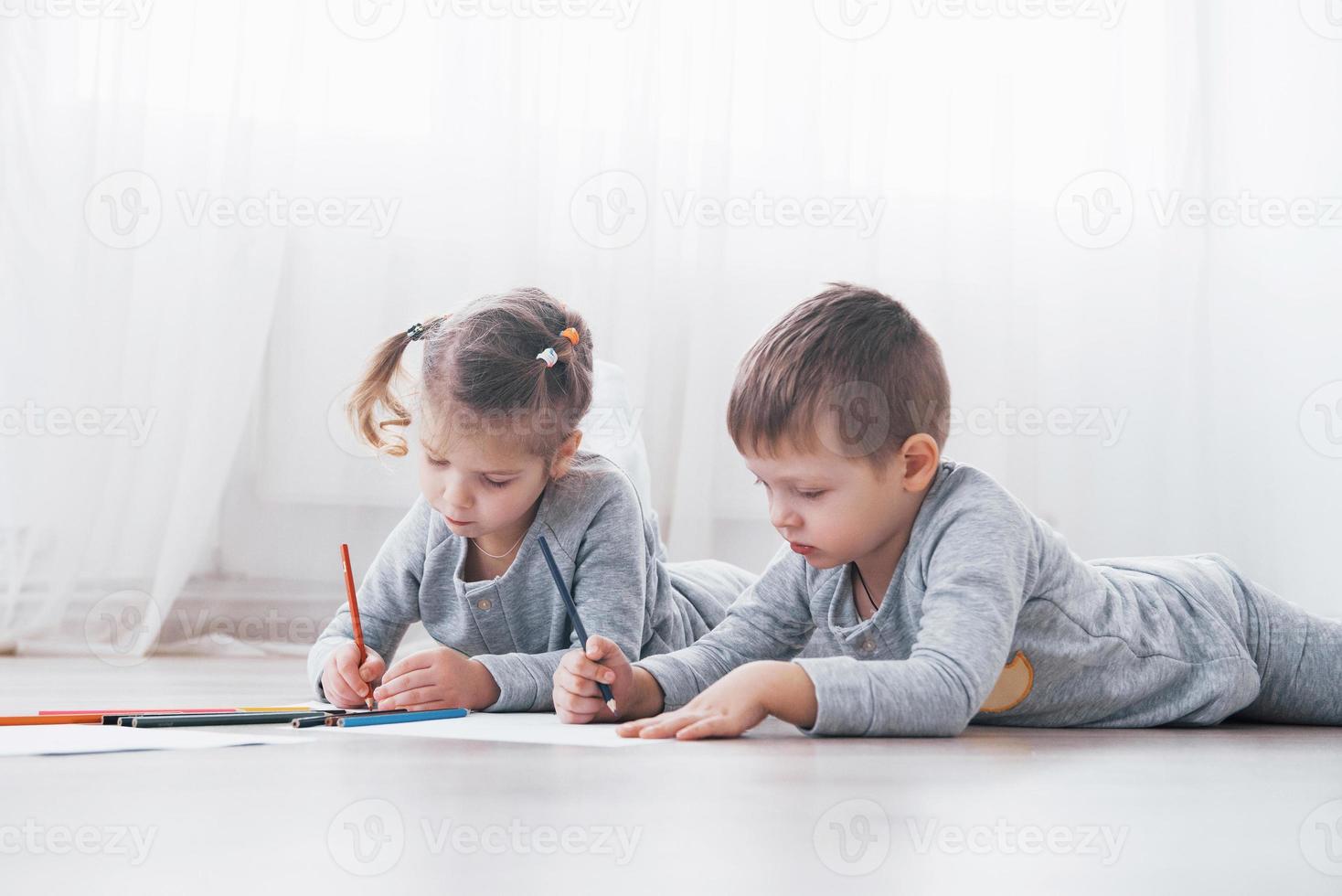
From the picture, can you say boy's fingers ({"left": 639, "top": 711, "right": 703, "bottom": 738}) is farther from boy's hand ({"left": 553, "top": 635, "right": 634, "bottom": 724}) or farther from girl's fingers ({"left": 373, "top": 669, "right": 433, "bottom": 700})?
girl's fingers ({"left": 373, "top": 669, "right": 433, "bottom": 700})

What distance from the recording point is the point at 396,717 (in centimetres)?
99

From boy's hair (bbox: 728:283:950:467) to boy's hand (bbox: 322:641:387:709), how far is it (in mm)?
398
